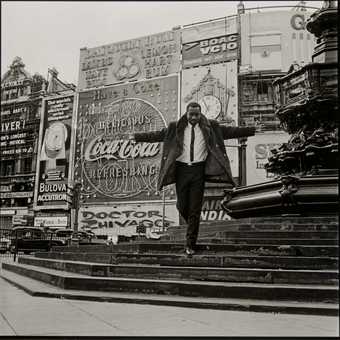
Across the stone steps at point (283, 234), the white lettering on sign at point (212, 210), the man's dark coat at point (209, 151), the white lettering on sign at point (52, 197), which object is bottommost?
the stone steps at point (283, 234)

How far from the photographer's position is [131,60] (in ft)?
142

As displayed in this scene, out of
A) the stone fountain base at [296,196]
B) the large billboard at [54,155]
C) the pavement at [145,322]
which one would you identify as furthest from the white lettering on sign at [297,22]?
the pavement at [145,322]

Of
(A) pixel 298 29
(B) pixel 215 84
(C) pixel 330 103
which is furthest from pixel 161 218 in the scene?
(C) pixel 330 103

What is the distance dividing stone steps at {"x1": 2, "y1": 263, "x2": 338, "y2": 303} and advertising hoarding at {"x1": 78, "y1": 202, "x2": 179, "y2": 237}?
31434mm

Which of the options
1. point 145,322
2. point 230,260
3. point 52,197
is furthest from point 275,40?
point 145,322

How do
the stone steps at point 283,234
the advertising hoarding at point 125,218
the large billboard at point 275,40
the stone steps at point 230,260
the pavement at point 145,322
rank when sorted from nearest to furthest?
the pavement at point 145,322, the stone steps at point 230,260, the stone steps at point 283,234, the large billboard at point 275,40, the advertising hoarding at point 125,218

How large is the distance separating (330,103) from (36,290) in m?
5.70

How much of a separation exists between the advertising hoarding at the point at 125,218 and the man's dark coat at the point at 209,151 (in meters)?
31.0

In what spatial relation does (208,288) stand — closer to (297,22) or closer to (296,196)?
(296,196)

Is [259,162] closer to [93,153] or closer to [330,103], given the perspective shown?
[93,153]

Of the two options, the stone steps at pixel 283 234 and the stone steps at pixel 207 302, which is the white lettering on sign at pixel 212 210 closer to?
the stone steps at pixel 283 234

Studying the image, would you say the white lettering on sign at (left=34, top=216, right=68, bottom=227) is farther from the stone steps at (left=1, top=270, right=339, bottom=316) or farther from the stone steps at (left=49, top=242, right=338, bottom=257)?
the stone steps at (left=1, top=270, right=339, bottom=316)

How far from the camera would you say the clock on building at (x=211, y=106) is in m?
37.3

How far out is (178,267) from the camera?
5324 mm
